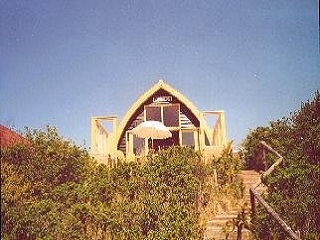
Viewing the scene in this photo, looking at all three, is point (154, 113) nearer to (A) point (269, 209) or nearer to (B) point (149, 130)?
(B) point (149, 130)

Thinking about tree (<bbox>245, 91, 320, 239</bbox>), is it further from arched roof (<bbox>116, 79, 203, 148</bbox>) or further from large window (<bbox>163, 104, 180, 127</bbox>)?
large window (<bbox>163, 104, 180, 127</bbox>)

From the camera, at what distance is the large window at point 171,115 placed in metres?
16.2

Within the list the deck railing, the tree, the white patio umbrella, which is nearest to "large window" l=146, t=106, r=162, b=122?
the white patio umbrella

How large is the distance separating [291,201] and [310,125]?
3.01m

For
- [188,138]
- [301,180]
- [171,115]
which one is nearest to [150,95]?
[171,115]

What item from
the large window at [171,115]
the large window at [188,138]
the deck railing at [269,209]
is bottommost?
the deck railing at [269,209]

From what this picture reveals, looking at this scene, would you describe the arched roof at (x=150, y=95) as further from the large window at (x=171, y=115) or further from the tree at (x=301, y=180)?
the tree at (x=301, y=180)

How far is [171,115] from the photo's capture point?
53.8 feet

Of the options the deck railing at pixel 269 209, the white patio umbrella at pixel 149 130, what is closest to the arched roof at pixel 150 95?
the white patio umbrella at pixel 149 130

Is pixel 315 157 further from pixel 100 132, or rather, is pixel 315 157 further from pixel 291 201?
pixel 100 132

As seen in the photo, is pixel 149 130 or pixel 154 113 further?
pixel 154 113

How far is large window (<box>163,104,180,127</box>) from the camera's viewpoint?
16234mm

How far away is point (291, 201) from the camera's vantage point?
6645 mm

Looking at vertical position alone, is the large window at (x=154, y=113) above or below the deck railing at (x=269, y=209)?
above
